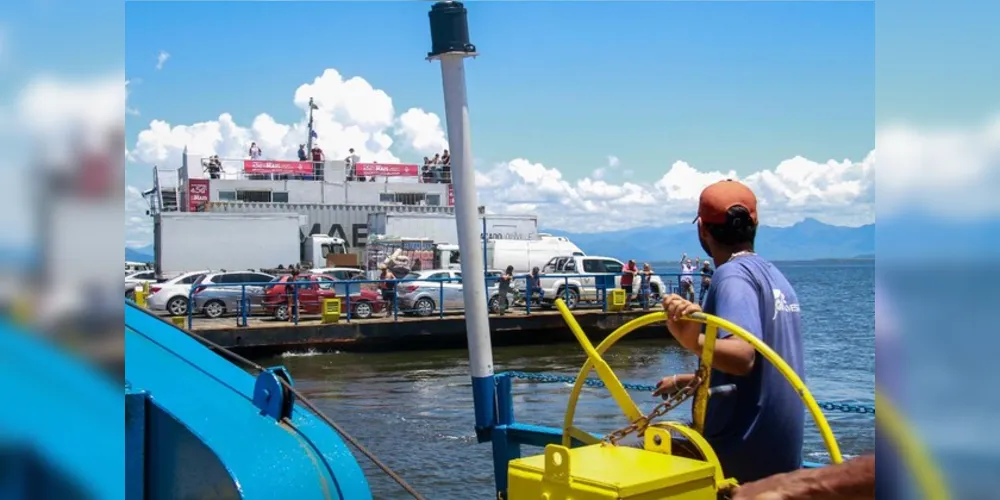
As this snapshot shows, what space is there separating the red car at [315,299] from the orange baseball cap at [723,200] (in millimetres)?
20829

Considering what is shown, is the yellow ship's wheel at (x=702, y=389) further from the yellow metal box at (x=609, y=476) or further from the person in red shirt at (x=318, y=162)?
the person in red shirt at (x=318, y=162)

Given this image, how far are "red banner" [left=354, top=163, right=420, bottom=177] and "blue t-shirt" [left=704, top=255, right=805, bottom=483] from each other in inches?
1597

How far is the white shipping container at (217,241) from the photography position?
3111 centimetres

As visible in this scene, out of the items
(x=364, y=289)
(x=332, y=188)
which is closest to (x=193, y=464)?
(x=364, y=289)

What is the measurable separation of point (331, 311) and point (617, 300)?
25.5ft

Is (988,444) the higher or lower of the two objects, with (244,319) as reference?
higher

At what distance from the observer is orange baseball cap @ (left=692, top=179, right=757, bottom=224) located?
8.50 ft

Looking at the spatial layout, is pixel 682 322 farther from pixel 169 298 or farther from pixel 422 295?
pixel 169 298

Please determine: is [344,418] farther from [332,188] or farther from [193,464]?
[332,188]

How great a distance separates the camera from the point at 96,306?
4.13 feet

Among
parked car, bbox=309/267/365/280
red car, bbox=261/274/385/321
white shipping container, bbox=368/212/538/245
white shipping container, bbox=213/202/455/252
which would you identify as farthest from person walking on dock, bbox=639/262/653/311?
white shipping container, bbox=213/202/455/252

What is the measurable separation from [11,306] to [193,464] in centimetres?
175

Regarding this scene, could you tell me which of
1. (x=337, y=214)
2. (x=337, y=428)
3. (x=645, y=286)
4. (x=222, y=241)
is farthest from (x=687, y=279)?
(x=337, y=428)

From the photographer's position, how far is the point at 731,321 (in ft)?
7.76
